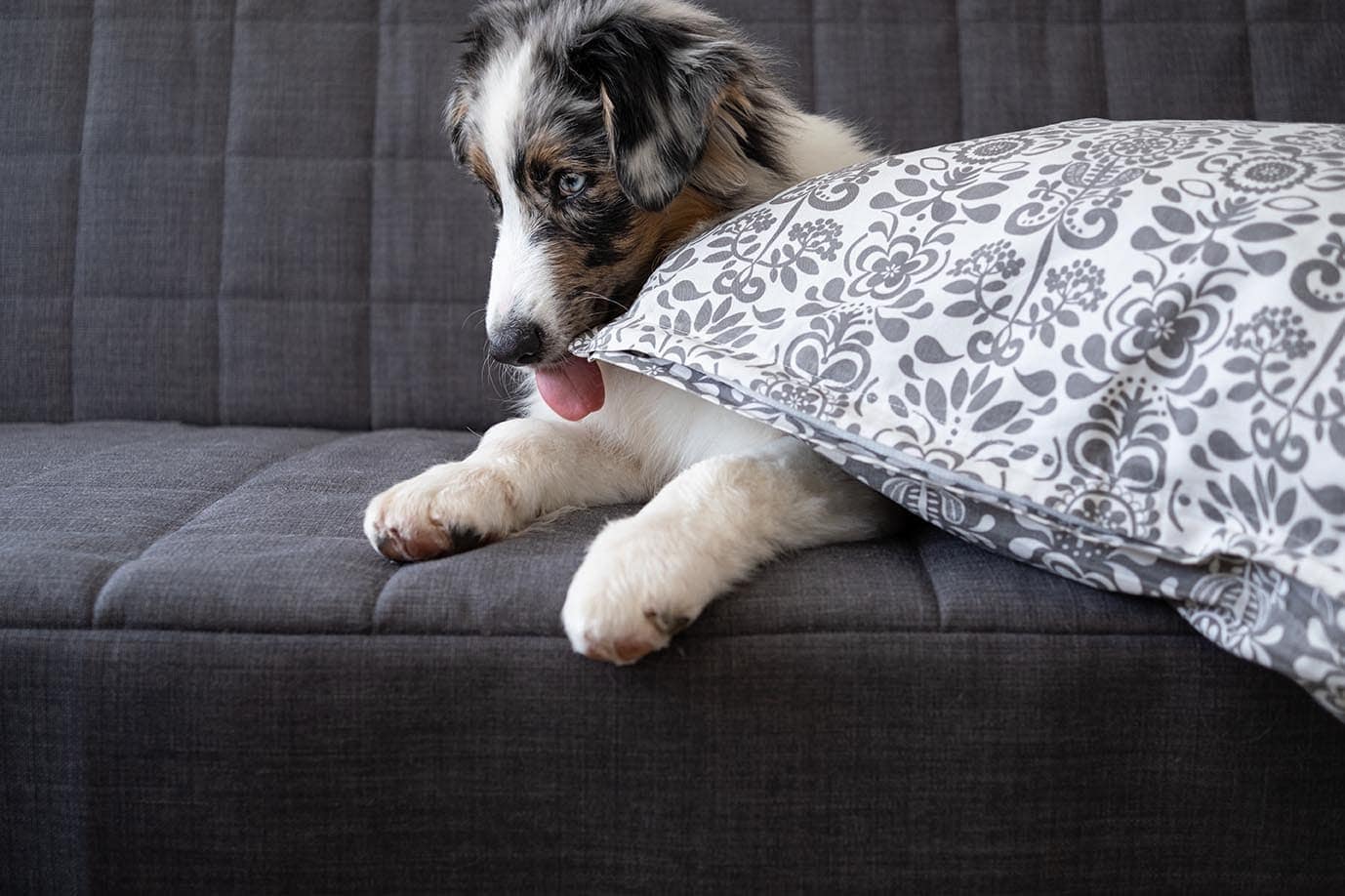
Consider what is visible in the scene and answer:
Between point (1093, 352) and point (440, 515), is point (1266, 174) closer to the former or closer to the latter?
point (1093, 352)

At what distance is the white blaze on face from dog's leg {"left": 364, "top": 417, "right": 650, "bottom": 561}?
0.16 metres

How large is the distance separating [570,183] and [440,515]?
19.8 inches

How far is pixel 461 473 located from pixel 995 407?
0.61 metres

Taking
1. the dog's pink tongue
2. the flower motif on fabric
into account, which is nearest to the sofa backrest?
the dog's pink tongue

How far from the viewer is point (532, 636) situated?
0.99 meters

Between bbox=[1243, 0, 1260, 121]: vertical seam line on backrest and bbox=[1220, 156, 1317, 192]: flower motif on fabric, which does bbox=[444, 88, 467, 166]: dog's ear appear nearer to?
bbox=[1220, 156, 1317, 192]: flower motif on fabric

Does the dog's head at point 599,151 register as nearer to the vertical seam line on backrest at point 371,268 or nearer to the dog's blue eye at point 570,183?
the dog's blue eye at point 570,183

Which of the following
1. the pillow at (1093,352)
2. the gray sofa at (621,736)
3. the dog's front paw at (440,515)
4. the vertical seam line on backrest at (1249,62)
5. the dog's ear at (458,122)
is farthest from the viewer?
the vertical seam line on backrest at (1249,62)

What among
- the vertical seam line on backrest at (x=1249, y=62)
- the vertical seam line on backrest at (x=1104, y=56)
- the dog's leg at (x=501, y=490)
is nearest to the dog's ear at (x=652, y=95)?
the dog's leg at (x=501, y=490)

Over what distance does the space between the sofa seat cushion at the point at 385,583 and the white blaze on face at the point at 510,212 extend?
0.91ft

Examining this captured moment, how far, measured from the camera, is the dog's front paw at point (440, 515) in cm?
111

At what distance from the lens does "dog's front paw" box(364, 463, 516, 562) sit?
111 cm

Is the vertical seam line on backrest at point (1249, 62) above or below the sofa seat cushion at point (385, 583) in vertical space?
above

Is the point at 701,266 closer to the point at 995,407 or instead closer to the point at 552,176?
the point at 552,176
